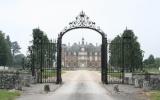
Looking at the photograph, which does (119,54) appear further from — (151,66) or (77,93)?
(151,66)

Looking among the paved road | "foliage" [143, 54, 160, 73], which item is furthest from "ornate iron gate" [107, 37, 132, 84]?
"foliage" [143, 54, 160, 73]

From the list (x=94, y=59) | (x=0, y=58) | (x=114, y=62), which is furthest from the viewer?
(x=94, y=59)

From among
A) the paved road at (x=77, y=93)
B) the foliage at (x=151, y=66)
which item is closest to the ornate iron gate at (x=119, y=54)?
the paved road at (x=77, y=93)

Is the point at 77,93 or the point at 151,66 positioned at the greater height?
the point at 151,66

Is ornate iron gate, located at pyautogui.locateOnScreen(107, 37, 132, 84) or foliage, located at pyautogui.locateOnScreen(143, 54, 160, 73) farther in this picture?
foliage, located at pyautogui.locateOnScreen(143, 54, 160, 73)

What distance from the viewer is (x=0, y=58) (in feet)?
373

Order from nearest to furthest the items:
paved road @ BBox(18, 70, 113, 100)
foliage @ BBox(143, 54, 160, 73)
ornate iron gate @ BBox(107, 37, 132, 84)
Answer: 1. paved road @ BBox(18, 70, 113, 100)
2. ornate iron gate @ BBox(107, 37, 132, 84)
3. foliage @ BBox(143, 54, 160, 73)

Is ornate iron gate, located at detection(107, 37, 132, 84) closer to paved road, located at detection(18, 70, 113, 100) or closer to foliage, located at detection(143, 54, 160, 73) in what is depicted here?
paved road, located at detection(18, 70, 113, 100)

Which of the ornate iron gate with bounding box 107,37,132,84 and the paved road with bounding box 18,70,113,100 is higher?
the ornate iron gate with bounding box 107,37,132,84

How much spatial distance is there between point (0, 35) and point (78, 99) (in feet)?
310

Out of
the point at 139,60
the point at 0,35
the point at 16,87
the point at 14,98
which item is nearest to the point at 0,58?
the point at 0,35

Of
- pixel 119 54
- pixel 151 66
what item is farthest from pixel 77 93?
pixel 151 66

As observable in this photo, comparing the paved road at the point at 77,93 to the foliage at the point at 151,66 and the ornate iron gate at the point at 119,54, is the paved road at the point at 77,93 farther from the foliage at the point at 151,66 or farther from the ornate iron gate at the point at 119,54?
the foliage at the point at 151,66

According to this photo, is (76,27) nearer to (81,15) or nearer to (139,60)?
(81,15)
